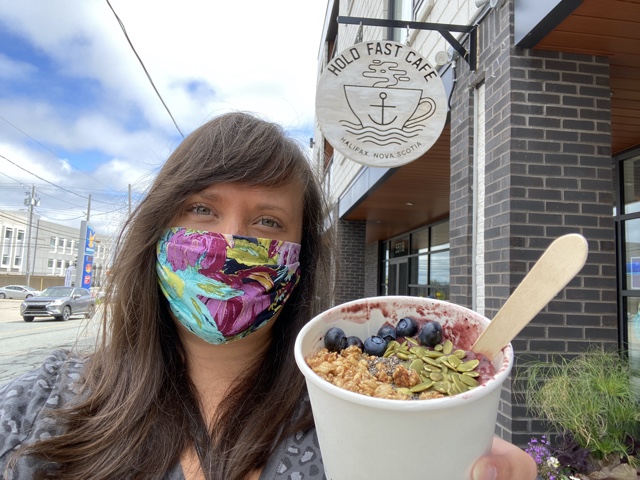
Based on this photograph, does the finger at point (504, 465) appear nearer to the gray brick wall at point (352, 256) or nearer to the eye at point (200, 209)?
the eye at point (200, 209)

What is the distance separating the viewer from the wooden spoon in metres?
0.78

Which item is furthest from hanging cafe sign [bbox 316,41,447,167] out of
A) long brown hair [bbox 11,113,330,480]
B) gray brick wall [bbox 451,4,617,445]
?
long brown hair [bbox 11,113,330,480]

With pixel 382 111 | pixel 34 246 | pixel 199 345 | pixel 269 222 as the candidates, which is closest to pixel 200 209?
pixel 269 222

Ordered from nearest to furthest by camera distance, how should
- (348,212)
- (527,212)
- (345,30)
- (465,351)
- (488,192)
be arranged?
(465,351) < (527,212) < (488,192) < (348,212) < (345,30)

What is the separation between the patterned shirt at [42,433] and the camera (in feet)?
3.65

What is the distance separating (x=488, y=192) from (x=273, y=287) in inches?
94.1

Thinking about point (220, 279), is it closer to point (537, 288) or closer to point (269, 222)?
point (269, 222)

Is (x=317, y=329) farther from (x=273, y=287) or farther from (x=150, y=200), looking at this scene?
(x=150, y=200)

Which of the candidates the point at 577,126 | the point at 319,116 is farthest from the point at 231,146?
the point at 577,126

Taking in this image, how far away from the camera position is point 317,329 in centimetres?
106

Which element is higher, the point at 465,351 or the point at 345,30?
the point at 345,30

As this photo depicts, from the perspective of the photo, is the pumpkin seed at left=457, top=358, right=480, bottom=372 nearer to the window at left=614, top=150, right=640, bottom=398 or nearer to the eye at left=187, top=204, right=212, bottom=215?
the eye at left=187, top=204, right=212, bottom=215

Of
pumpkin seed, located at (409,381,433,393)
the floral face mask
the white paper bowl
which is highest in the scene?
the floral face mask

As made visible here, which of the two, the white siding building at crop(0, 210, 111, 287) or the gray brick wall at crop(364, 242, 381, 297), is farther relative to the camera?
the white siding building at crop(0, 210, 111, 287)
